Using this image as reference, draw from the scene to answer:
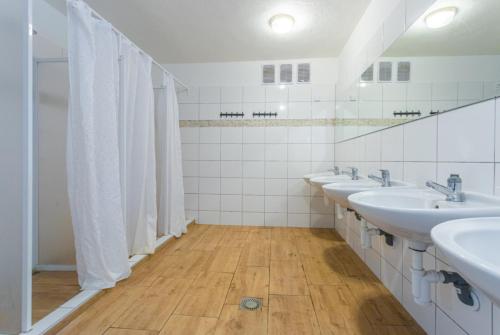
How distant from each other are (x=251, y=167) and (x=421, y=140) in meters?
2.00

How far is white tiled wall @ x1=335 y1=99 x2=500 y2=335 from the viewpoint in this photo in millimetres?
874

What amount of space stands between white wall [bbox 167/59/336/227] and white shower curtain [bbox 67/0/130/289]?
5.12 feet

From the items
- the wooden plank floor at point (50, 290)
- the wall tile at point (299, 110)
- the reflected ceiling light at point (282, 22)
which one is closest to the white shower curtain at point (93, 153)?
the wooden plank floor at point (50, 290)

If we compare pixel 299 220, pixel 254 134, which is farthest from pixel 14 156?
pixel 299 220

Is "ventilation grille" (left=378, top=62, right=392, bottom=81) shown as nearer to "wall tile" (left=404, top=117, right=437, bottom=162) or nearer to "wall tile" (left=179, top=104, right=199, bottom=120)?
"wall tile" (left=404, top=117, right=437, bottom=162)

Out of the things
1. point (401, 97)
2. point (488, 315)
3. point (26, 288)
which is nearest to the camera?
point (488, 315)

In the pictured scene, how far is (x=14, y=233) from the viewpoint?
106 cm

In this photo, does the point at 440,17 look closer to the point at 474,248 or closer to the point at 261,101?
the point at 474,248

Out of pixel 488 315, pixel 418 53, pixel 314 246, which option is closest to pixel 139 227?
pixel 314 246

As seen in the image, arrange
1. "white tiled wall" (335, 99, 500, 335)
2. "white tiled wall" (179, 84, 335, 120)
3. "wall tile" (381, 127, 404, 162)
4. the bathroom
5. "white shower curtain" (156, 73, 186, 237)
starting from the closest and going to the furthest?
"white tiled wall" (335, 99, 500, 335)
the bathroom
"wall tile" (381, 127, 404, 162)
"white shower curtain" (156, 73, 186, 237)
"white tiled wall" (179, 84, 335, 120)

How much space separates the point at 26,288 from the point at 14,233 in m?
0.25

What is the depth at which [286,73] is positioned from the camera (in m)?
2.97

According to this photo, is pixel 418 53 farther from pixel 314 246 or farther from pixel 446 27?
pixel 314 246

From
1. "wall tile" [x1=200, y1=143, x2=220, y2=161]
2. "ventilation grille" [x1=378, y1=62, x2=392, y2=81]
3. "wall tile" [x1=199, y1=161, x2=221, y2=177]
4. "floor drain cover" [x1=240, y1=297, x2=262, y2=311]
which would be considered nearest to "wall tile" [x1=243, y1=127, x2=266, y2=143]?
"wall tile" [x1=200, y1=143, x2=220, y2=161]
